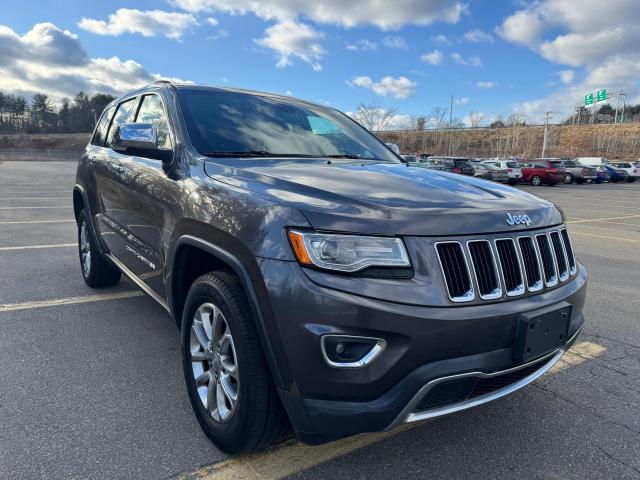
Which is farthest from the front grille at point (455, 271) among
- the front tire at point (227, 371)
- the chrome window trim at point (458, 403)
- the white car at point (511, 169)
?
the white car at point (511, 169)

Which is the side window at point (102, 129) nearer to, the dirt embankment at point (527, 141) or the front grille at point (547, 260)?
the front grille at point (547, 260)

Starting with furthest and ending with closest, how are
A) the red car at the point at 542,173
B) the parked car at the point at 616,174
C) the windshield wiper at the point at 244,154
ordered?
the parked car at the point at 616,174
the red car at the point at 542,173
the windshield wiper at the point at 244,154

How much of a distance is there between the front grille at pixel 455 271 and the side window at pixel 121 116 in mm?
3151

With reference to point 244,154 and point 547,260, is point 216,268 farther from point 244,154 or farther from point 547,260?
point 547,260

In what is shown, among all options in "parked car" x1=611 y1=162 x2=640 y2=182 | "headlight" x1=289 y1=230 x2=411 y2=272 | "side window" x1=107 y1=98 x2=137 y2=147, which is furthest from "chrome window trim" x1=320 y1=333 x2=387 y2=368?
"parked car" x1=611 y1=162 x2=640 y2=182

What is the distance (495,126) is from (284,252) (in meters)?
103

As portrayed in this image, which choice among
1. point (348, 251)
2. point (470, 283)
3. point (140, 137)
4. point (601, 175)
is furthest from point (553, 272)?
point (601, 175)

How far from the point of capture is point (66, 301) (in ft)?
14.9

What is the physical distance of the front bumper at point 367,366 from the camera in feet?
6.00

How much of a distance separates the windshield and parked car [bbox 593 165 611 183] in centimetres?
3598

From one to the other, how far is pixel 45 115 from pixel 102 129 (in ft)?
456

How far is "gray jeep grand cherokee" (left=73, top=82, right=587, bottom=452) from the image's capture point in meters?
1.86

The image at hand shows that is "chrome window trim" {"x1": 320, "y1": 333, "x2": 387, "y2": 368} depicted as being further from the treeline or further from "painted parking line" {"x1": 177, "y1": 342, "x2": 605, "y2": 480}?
the treeline

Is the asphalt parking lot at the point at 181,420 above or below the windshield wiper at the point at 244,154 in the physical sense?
below
